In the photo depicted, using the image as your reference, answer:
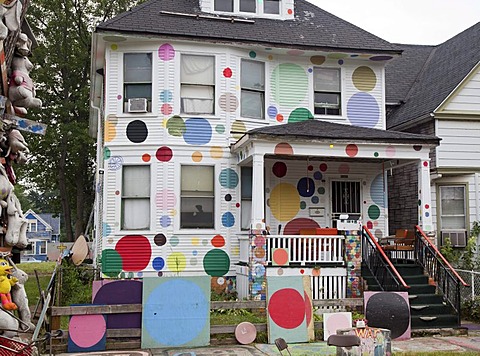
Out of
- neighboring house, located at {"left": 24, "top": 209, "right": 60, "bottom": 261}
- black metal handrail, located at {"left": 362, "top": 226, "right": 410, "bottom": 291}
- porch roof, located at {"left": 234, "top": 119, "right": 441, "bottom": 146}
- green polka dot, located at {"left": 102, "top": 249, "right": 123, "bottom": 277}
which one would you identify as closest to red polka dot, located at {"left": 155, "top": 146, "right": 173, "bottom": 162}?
porch roof, located at {"left": 234, "top": 119, "right": 441, "bottom": 146}

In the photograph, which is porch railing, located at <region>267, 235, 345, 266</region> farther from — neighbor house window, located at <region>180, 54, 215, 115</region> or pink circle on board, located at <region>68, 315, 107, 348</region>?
pink circle on board, located at <region>68, 315, 107, 348</region>

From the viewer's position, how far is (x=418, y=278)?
1338cm

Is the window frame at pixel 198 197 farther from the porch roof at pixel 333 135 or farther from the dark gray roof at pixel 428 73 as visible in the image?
the dark gray roof at pixel 428 73

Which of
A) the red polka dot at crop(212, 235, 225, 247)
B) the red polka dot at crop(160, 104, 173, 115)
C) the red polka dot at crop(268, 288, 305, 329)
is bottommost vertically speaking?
the red polka dot at crop(268, 288, 305, 329)

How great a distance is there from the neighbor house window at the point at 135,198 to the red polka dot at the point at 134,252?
0.32 m

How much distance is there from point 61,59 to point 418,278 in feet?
84.9

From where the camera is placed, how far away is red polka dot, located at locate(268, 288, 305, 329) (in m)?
10.8

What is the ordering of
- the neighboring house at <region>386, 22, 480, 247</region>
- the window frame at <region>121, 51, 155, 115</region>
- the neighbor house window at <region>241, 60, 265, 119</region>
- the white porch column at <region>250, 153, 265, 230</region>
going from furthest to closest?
the neighboring house at <region>386, 22, 480, 247</region> < the neighbor house window at <region>241, 60, 265, 119</region> < the window frame at <region>121, 51, 155, 115</region> < the white porch column at <region>250, 153, 265, 230</region>

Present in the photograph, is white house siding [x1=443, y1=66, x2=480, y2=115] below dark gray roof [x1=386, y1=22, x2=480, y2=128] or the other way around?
below

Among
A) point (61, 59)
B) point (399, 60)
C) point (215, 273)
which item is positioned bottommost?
point (215, 273)

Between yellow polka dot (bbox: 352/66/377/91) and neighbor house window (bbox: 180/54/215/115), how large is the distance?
Result: 418cm

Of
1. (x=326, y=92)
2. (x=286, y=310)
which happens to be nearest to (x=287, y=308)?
(x=286, y=310)

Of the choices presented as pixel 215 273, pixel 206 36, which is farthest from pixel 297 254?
pixel 206 36

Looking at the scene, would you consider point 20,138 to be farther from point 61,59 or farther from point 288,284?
point 61,59
